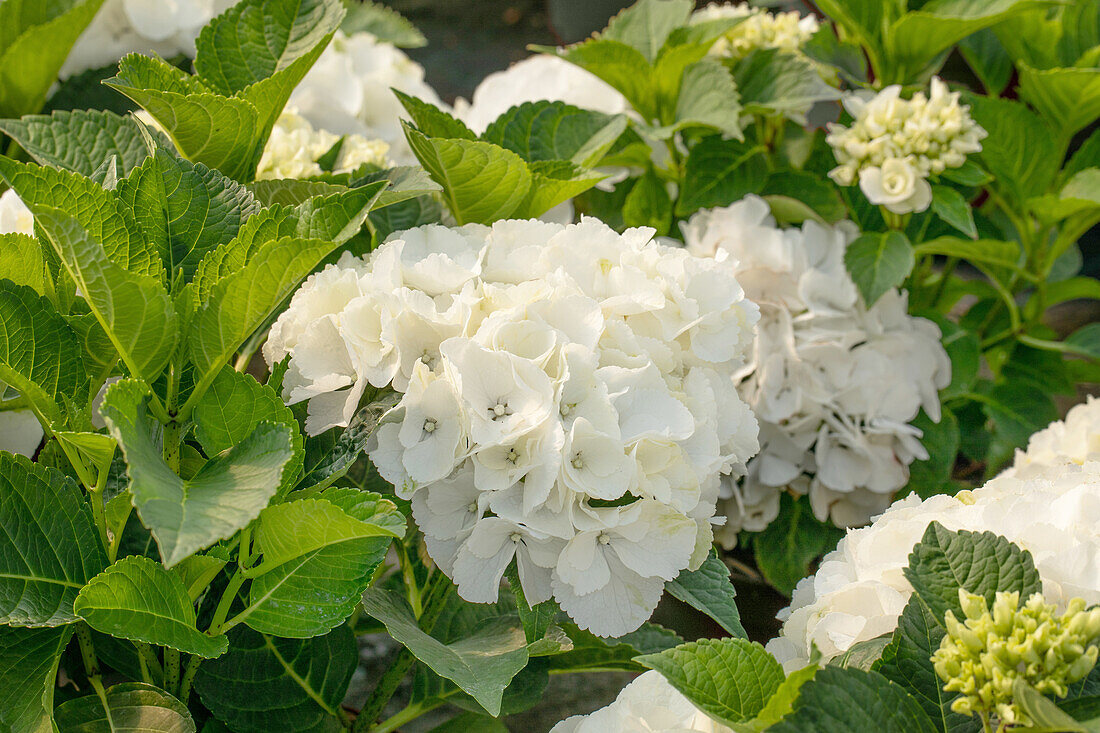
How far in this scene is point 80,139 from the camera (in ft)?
2.22

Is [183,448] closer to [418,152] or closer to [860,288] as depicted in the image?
[418,152]

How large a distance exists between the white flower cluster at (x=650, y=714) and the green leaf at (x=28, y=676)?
0.29 m

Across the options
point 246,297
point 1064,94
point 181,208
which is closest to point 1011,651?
point 246,297

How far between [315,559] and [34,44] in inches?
25.0

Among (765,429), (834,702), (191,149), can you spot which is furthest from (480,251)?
(765,429)

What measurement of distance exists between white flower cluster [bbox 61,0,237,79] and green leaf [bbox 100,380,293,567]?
0.68 m

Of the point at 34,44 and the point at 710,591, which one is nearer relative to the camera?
the point at 710,591

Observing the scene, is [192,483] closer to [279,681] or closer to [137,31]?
[279,681]

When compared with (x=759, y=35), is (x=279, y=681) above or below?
below

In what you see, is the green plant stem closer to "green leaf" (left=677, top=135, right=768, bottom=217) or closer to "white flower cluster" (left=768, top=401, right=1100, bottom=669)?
"white flower cluster" (left=768, top=401, right=1100, bottom=669)

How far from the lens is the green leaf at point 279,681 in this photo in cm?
64

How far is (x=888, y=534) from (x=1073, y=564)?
0.34 feet

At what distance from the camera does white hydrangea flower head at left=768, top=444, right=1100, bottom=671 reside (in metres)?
0.50

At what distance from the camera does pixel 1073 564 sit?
498mm
